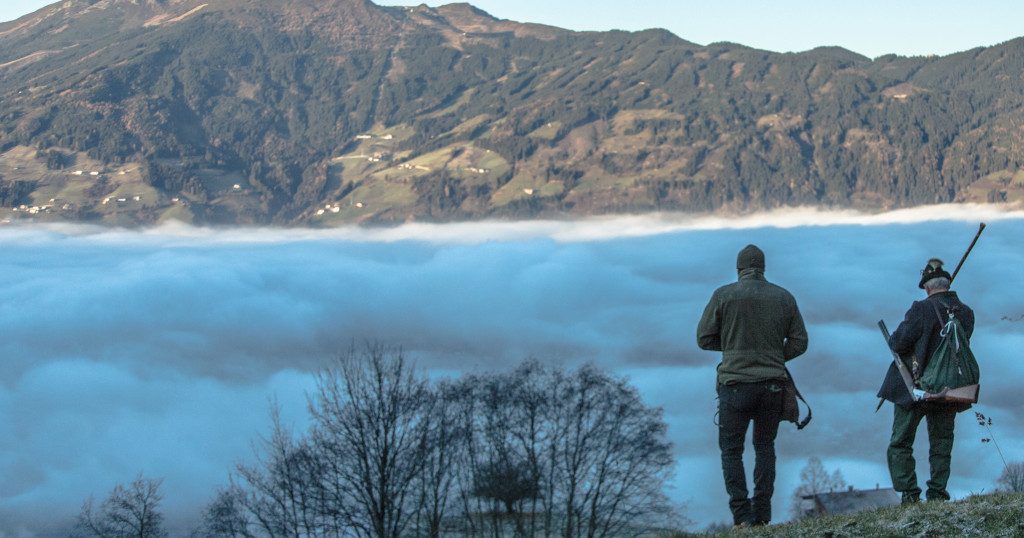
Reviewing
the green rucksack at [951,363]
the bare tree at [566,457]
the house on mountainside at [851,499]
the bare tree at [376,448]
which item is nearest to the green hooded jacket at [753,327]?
the green rucksack at [951,363]

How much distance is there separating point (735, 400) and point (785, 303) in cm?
121

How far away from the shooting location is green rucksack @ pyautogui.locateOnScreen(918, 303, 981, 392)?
1684 cm

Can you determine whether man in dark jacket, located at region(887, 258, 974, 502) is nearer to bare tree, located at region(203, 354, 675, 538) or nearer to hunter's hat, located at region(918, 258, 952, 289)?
hunter's hat, located at region(918, 258, 952, 289)

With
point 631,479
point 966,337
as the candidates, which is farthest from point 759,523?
point 631,479

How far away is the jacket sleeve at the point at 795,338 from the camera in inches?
666

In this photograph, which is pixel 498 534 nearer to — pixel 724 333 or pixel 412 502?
pixel 412 502

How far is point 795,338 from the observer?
1695 cm

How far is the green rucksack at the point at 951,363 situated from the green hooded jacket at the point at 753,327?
4.82ft

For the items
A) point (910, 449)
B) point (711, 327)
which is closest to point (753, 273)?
point (711, 327)

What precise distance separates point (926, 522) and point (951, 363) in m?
2.65

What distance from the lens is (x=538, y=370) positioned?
3967 inches

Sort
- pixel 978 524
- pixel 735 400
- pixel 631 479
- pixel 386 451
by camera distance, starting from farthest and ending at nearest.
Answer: pixel 631 479 < pixel 386 451 < pixel 735 400 < pixel 978 524

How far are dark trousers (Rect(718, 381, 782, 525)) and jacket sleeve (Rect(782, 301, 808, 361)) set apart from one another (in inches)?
18.0

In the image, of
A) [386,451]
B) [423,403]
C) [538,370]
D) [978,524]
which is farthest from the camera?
[538,370]
